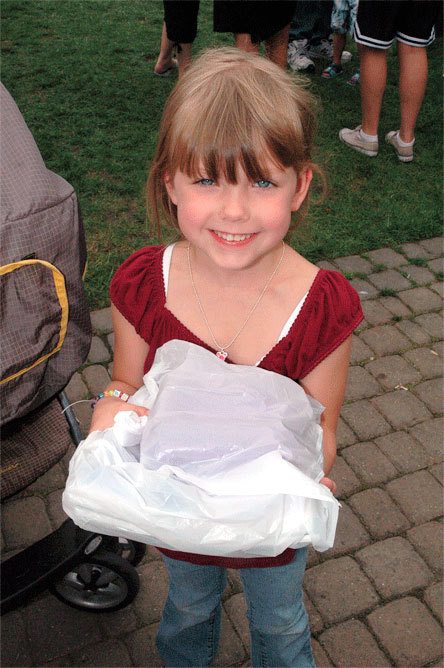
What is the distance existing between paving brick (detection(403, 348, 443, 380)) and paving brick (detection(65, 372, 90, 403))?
153 cm

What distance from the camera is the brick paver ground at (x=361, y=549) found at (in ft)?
7.58

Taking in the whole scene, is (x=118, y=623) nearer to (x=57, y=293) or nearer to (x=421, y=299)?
(x=57, y=293)

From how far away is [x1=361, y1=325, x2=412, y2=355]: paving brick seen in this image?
346 centimetres

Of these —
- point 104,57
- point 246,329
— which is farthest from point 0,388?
point 104,57

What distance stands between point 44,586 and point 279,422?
0.96m

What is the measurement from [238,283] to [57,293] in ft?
1.47

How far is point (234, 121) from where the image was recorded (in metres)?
1.49

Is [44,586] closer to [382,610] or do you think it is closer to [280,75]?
[382,610]

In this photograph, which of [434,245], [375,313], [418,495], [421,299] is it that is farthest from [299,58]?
[418,495]

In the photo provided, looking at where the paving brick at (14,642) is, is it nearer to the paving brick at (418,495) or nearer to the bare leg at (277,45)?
the paving brick at (418,495)

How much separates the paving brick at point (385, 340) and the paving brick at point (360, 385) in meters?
0.18

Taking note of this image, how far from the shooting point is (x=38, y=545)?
6.74 ft

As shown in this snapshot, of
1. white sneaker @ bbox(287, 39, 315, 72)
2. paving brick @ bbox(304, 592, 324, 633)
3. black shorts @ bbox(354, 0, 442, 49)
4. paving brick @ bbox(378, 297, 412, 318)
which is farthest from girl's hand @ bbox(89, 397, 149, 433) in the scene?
white sneaker @ bbox(287, 39, 315, 72)

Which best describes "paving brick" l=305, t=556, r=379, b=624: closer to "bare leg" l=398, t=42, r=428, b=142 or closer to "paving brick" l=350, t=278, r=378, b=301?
"paving brick" l=350, t=278, r=378, b=301
